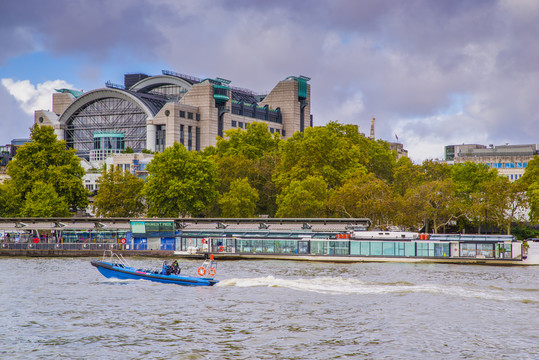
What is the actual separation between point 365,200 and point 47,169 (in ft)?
172

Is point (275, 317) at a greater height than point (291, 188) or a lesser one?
lesser

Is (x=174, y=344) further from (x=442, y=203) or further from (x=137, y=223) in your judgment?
(x=442, y=203)

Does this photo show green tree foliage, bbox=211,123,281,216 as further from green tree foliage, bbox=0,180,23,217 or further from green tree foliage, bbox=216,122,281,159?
green tree foliage, bbox=0,180,23,217

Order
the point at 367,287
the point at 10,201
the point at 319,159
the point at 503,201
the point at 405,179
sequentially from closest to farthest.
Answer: the point at 367,287, the point at 503,201, the point at 10,201, the point at 319,159, the point at 405,179

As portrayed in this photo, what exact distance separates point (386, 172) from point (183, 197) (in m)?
39.4

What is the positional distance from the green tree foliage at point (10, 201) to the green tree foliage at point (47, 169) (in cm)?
110

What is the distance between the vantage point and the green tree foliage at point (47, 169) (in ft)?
374

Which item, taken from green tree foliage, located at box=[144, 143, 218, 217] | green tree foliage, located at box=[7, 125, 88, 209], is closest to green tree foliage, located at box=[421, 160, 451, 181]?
green tree foliage, located at box=[144, 143, 218, 217]

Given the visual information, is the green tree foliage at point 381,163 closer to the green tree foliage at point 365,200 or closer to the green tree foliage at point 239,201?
the green tree foliage at point 365,200

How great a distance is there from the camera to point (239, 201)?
106m

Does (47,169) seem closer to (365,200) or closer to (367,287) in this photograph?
(365,200)

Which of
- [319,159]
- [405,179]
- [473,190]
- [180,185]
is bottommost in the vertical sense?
[180,185]

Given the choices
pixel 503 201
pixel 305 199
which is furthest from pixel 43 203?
pixel 503 201

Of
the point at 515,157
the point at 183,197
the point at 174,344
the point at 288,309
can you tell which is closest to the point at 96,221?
the point at 183,197
